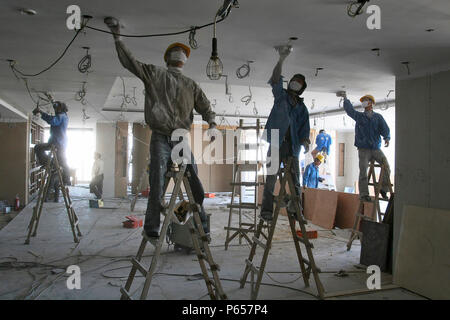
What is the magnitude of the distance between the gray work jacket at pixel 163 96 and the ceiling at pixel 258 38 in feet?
1.41

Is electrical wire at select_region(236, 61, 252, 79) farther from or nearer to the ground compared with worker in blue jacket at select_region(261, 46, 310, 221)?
farther from the ground

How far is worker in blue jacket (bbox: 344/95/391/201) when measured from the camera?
15.5ft

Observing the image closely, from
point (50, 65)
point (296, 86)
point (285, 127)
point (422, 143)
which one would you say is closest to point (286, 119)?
point (285, 127)

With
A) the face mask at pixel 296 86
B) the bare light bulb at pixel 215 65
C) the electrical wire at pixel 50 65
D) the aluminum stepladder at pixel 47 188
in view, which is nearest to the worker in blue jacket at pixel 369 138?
the face mask at pixel 296 86

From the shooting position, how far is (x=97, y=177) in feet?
33.4

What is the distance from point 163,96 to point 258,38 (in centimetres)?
110

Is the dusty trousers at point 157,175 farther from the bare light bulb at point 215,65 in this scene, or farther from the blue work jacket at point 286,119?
the blue work jacket at point 286,119

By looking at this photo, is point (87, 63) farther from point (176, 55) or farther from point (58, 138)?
point (58, 138)

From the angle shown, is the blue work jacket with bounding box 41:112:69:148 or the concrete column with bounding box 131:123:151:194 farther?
the concrete column with bounding box 131:123:151:194

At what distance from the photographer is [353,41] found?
9.82ft

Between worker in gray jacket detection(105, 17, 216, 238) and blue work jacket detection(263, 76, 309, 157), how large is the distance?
0.73m

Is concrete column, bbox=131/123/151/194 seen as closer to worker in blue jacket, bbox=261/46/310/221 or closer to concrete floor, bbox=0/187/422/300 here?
concrete floor, bbox=0/187/422/300

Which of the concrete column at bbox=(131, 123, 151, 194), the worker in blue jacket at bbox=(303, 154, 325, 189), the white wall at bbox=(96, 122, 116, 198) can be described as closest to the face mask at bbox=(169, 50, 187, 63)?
the worker in blue jacket at bbox=(303, 154, 325, 189)
